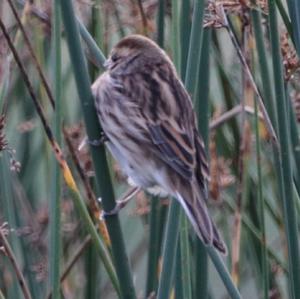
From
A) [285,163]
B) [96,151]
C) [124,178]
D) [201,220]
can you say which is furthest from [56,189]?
[124,178]

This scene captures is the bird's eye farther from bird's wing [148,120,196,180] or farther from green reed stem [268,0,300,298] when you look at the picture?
green reed stem [268,0,300,298]

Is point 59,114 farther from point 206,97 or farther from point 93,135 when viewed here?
point 206,97

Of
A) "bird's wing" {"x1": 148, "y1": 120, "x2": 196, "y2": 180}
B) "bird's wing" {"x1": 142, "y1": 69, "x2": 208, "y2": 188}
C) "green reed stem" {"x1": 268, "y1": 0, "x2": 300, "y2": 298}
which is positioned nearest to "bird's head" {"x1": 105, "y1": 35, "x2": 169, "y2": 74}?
"bird's wing" {"x1": 142, "y1": 69, "x2": 208, "y2": 188}

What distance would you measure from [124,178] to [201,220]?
3.20 ft

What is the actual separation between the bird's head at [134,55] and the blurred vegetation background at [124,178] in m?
0.08

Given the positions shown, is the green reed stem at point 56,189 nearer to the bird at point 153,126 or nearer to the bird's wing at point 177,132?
the bird at point 153,126

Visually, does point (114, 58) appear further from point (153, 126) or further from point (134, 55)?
point (153, 126)

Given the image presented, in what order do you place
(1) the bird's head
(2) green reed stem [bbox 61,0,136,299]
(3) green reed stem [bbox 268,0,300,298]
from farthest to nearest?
1. (1) the bird's head
2. (3) green reed stem [bbox 268,0,300,298]
3. (2) green reed stem [bbox 61,0,136,299]

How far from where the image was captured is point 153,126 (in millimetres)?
1888

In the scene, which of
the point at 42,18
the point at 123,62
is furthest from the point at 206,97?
the point at 42,18

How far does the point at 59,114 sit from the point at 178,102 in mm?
409

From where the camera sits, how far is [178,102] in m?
1.93

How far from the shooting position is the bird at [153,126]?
1803 millimetres

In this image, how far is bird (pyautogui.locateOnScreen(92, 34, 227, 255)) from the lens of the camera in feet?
5.91
